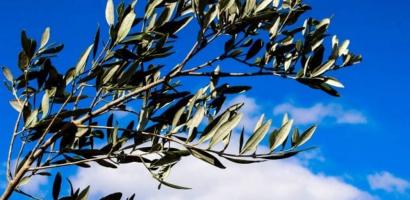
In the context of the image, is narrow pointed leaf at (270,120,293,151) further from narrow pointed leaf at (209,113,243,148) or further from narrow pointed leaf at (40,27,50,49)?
narrow pointed leaf at (40,27,50,49)

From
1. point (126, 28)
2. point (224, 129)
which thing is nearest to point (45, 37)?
point (126, 28)

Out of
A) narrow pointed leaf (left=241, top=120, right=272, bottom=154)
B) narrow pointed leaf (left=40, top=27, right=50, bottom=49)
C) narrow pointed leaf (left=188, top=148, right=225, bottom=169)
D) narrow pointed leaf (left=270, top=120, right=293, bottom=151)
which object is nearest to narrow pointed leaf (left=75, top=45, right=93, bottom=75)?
narrow pointed leaf (left=40, top=27, right=50, bottom=49)

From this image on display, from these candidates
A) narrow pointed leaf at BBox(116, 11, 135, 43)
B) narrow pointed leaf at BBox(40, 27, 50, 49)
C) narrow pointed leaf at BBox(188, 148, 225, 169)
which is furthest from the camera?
narrow pointed leaf at BBox(40, 27, 50, 49)

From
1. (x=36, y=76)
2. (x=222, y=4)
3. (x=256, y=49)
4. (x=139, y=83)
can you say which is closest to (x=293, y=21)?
(x=256, y=49)

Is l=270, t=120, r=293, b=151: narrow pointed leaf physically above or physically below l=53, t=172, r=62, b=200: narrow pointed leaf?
above

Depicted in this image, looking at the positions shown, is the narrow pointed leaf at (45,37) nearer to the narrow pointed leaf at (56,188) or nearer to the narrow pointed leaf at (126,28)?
the narrow pointed leaf at (126,28)

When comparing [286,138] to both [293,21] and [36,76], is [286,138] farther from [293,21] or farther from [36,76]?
[36,76]

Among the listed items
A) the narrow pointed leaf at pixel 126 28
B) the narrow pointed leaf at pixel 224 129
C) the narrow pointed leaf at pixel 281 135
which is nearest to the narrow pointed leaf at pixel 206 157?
the narrow pointed leaf at pixel 224 129

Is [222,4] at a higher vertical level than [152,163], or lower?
higher

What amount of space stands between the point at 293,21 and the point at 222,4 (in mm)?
895

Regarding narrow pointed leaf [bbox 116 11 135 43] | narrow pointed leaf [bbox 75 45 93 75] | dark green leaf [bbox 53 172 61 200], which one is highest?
narrow pointed leaf [bbox 116 11 135 43]

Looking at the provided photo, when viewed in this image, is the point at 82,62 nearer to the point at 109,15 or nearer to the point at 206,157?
the point at 109,15

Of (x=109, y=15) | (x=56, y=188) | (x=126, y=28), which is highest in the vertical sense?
(x=109, y=15)

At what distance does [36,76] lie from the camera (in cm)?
421
